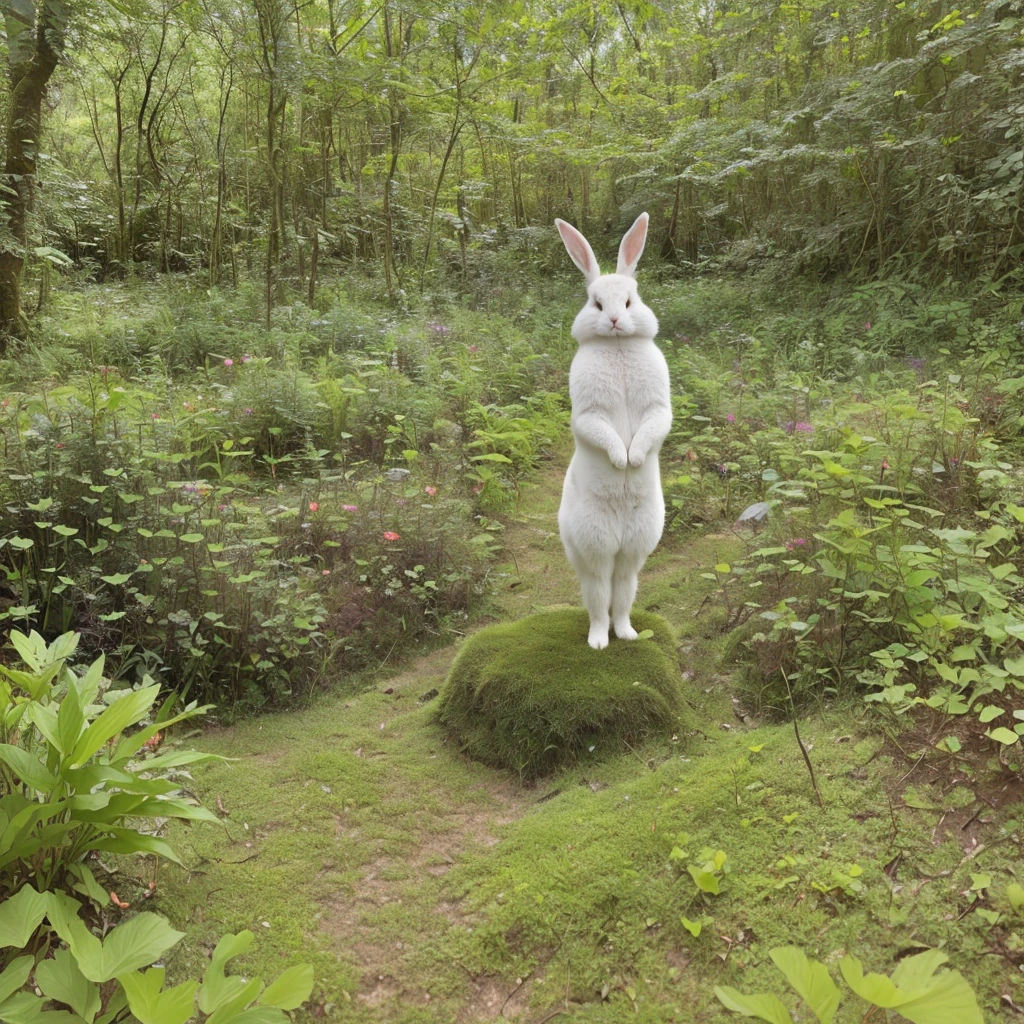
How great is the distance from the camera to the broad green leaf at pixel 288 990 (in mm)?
1786

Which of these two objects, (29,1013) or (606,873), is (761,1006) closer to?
(606,873)

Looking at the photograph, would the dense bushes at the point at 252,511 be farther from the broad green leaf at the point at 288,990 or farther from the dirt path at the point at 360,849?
the broad green leaf at the point at 288,990

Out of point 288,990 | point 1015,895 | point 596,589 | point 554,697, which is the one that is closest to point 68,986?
point 288,990

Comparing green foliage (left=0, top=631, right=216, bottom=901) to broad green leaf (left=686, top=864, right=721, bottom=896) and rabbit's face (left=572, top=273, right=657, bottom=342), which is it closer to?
broad green leaf (left=686, top=864, right=721, bottom=896)

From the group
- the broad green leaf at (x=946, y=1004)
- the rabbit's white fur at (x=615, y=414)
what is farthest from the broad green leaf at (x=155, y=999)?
the rabbit's white fur at (x=615, y=414)

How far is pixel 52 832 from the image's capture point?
2.06 meters

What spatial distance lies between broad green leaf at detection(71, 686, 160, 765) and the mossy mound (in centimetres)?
172

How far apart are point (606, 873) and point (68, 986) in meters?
1.62

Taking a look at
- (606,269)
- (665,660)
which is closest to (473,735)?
(665,660)

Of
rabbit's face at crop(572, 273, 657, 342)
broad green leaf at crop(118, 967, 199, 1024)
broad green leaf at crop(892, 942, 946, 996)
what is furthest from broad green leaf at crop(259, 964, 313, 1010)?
rabbit's face at crop(572, 273, 657, 342)

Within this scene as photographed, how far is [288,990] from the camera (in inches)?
71.0

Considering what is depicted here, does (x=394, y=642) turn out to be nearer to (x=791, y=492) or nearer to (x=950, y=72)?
(x=791, y=492)

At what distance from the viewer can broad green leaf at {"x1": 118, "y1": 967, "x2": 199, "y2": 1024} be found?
Result: 1650 millimetres

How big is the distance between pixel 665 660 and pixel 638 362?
4.89 feet
